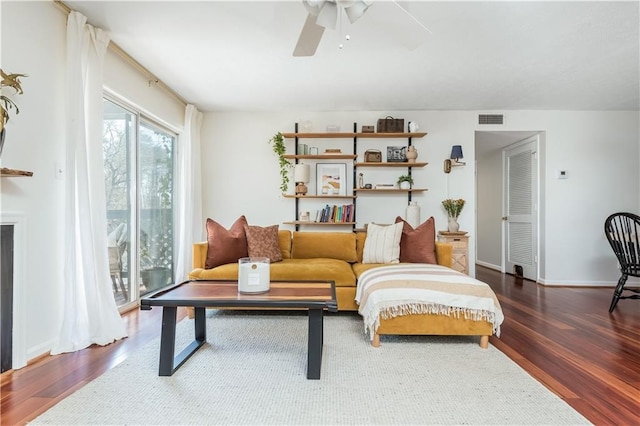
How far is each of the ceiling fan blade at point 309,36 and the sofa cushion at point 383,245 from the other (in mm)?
1933

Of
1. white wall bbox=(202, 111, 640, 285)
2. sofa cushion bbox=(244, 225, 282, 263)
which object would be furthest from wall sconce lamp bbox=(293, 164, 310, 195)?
sofa cushion bbox=(244, 225, 282, 263)

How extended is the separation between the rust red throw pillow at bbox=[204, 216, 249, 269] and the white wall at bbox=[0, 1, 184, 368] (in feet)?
3.85

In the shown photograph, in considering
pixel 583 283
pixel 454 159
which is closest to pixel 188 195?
pixel 454 159

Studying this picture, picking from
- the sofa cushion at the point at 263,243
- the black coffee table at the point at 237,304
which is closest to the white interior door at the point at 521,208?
the sofa cushion at the point at 263,243

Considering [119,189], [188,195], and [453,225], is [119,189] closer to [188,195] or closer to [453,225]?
[188,195]

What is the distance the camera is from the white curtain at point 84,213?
2.28 metres

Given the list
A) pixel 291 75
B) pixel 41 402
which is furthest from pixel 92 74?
pixel 41 402

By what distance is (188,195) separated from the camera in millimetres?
4262

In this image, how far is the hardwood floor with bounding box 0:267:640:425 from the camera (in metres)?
1.62

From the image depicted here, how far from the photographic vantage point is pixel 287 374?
189 cm

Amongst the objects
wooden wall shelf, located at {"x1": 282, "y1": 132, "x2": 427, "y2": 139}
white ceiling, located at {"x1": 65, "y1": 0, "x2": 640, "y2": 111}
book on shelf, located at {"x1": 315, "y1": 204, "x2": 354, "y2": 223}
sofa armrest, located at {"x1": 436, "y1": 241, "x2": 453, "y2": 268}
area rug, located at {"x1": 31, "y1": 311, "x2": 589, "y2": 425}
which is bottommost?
area rug, located at {"x1": 31, "y1": 311, "x2": 589, "y2": 425}

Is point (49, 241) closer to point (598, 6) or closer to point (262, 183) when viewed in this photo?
point (262, 183)

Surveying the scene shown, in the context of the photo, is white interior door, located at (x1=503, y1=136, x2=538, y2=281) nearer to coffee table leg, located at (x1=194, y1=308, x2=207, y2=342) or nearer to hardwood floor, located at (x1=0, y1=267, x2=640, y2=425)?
hardwood floor, located at (x1=0, y1=267, x2=640, y2=425)

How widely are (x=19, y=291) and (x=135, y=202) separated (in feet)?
5.26
